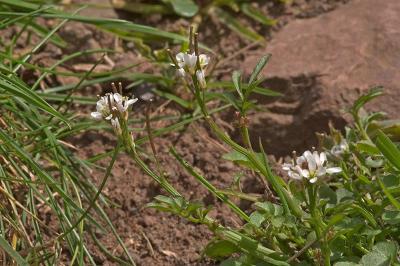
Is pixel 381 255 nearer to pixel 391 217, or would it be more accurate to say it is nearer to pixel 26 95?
pixel 391 217

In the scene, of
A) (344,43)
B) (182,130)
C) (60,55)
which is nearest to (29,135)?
(182,130)

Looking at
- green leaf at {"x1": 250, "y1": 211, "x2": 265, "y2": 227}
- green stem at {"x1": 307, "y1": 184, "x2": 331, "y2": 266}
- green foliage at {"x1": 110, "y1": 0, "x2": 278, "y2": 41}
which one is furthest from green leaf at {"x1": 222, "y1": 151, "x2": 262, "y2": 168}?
green foliage at {"x1": 110, "y1": 0, "x2": 278, "y2": 41}

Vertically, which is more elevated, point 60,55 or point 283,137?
point 60,55

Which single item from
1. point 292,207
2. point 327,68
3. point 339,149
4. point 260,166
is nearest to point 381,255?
point 292,207

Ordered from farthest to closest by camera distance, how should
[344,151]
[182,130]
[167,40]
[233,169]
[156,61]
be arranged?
[167,40] → [156,61] → [182,130] → [233,169] → [344,151]

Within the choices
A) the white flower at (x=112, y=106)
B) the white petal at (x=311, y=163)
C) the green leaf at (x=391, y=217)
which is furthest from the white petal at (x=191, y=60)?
the green leaf at (x=391, y=217)

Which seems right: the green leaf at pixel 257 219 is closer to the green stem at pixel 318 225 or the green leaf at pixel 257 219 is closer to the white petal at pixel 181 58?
the green stem at pixel 318 225

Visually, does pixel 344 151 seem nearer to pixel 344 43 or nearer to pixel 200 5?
pixel 344 43
